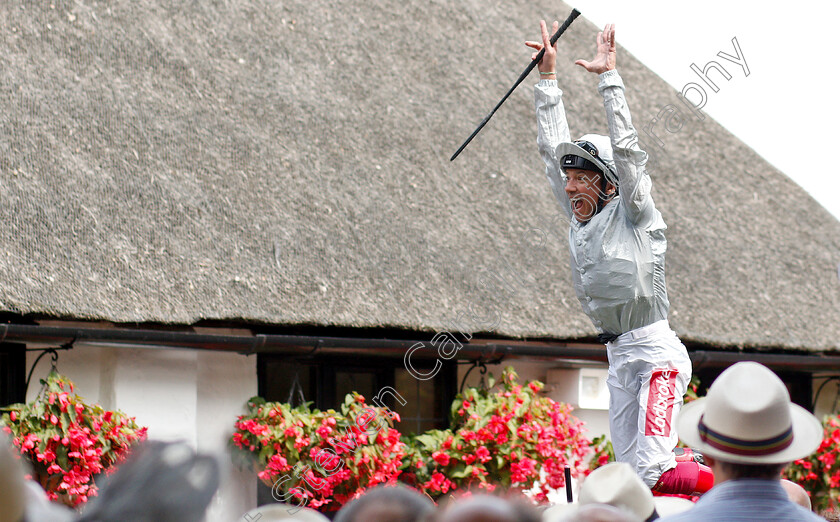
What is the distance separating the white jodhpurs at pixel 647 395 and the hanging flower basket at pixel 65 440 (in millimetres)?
2739

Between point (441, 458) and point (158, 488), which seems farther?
point (441, 458)

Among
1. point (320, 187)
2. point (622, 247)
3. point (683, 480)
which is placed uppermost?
point (320, 187)

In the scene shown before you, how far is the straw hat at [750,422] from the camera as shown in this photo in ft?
8.44

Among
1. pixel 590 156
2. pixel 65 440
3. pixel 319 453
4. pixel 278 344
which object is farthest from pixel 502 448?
pixel 590 156

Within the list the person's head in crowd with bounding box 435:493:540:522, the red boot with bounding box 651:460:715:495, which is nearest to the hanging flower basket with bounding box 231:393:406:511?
the red boot with bounding box 651:460:715:495

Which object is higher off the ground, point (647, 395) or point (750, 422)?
point (647, 395)

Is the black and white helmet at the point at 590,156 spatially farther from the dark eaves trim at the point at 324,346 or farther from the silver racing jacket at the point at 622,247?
the dark eaves trim at the point at 324,346

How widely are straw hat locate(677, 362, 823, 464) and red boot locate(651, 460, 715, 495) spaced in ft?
4.82

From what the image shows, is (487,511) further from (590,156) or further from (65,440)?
(65,440)

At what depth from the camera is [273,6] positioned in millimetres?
9539

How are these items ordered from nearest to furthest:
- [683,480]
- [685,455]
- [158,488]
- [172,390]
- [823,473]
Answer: [158,488] → [683,480] → [685,455] → [172,390] → [823,473]

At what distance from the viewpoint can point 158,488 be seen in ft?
5.92

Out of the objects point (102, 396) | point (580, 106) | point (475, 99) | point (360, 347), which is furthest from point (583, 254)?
point (580, 106)

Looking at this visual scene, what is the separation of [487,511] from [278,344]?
4.78m
